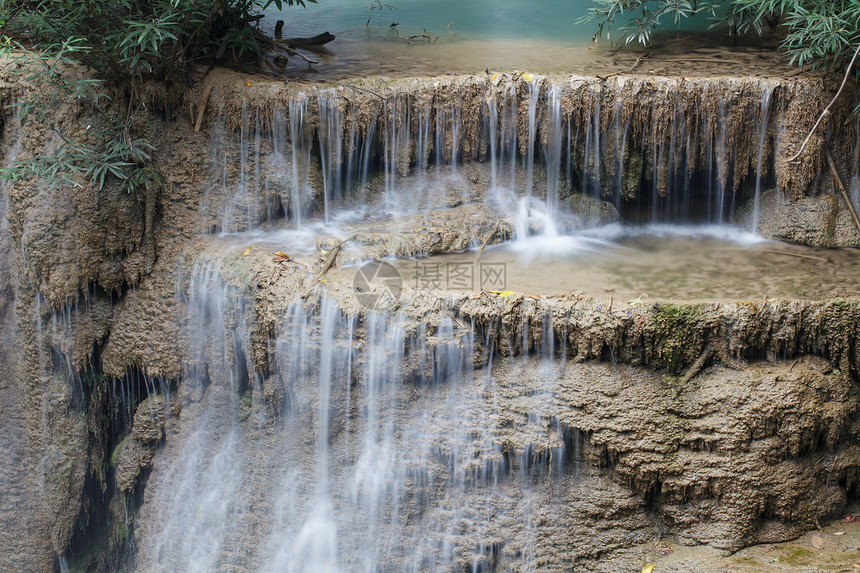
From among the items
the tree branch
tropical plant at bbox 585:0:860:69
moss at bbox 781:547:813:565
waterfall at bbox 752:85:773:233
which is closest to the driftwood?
tropical plant at bbox 585:0:860:69

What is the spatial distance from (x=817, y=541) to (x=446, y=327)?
281 cm

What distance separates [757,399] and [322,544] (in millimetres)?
3233

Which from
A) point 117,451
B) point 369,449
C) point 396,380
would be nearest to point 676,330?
point 396,380

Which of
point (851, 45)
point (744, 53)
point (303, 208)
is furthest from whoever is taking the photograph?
point (744, 53)

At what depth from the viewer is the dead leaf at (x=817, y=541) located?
5247 mm

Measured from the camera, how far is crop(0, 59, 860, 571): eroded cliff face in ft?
17.4

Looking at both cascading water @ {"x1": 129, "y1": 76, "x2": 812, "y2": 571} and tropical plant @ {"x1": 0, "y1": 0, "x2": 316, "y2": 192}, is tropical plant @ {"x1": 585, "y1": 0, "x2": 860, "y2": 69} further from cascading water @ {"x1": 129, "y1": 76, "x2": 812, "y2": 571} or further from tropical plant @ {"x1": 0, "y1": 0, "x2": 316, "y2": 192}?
tropical plant @ {"x1": 0, "y1": 0, "x2": 316, "y2": 192}

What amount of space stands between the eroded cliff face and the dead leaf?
0.15 m

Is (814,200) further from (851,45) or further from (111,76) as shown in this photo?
(111,76)

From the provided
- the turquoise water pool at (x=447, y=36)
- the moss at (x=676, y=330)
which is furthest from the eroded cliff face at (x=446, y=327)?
→ the turquoise water pool at (x=447, y=36)

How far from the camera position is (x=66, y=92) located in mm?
6516

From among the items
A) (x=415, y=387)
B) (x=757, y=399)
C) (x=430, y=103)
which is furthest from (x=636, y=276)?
(x=430, y=103)

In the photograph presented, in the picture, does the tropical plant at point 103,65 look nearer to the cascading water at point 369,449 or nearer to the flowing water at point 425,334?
the flowing water at point 425,334

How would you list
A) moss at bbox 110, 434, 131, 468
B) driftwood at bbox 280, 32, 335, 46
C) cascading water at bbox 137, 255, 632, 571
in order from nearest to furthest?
cascading water at bbox 137, 255, 632, 571 < moss at bbox 110, 434, 131, 468 < driftwood at bbox 280, 32, 335, 46
